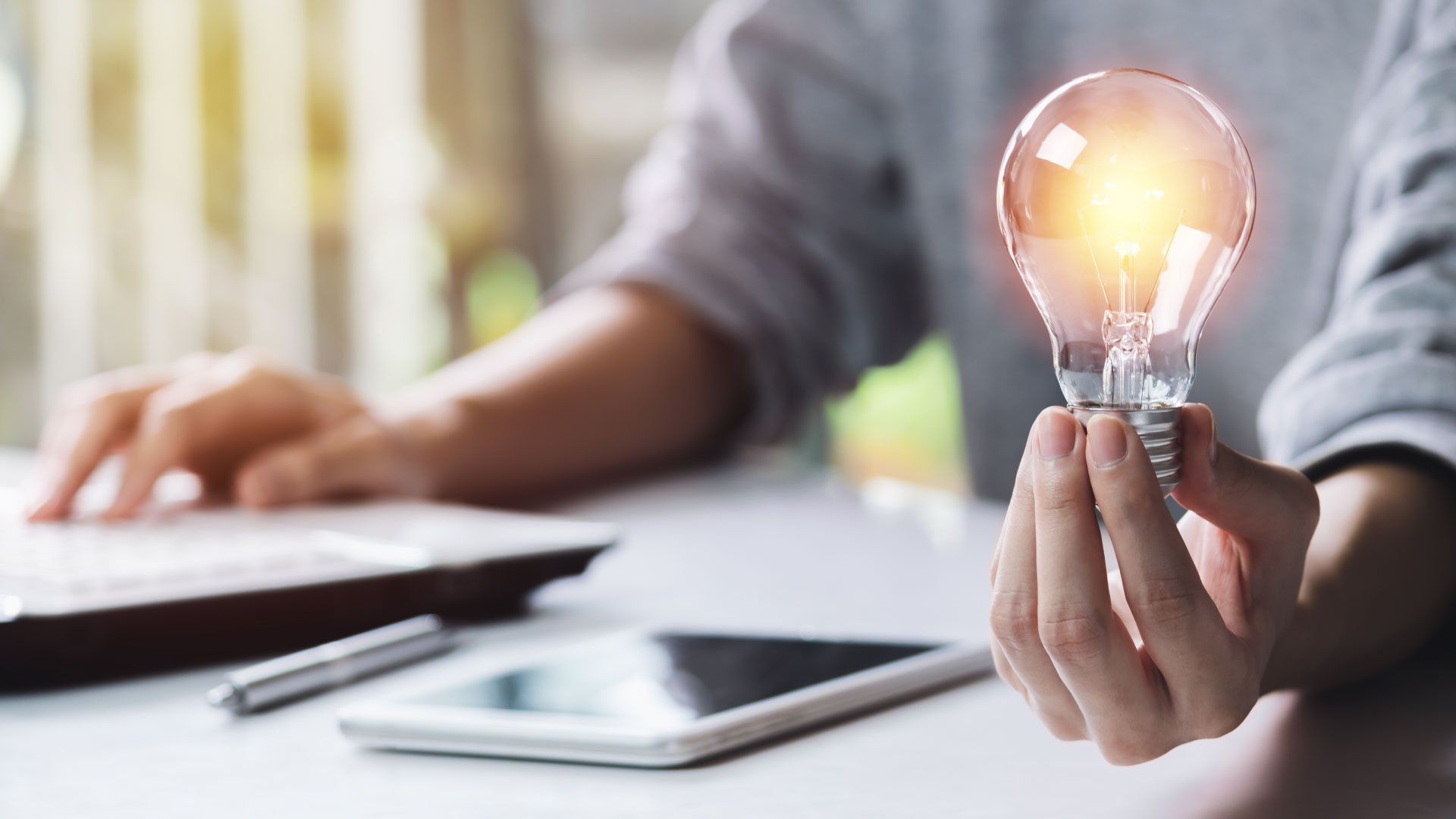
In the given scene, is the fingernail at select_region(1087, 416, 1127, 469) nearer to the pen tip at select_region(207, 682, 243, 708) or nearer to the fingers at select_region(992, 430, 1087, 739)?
the fingers at select_region(992, 430, 1087, 739)

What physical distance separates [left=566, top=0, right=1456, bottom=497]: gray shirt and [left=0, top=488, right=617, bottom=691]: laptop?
1.18 ft

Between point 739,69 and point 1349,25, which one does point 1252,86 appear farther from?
point 739,69

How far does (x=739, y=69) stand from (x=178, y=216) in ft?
4.71

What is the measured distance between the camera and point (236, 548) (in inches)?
17.8

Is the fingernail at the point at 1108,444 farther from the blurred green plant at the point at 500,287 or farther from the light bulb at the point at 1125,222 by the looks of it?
the blurred green plant at the point at 500,287

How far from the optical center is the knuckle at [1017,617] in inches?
9.3

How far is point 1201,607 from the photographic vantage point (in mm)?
224

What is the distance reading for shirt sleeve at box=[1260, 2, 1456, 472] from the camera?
341 millimetres

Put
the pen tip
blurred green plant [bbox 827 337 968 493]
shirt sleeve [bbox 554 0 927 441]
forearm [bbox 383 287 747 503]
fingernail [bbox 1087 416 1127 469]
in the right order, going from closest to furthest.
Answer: fingernail [bbox 1087 416 1127 469] → the pen tip → forearm [bbox 383 287 747 503] → shirt sleeve [bbox 554 0 927 441] → blurred green plant [bbox 827 337 968 493]

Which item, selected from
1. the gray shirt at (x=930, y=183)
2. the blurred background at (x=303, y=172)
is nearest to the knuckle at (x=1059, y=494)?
the gray shirt at (x=930, y=183)

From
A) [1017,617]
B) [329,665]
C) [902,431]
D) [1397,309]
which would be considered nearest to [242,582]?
[329,665]

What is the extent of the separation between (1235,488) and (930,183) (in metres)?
0.65

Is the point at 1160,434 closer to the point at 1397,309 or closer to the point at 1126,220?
the point at 1126,220

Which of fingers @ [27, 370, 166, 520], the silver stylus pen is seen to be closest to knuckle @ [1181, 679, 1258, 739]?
the silver stylus pen
